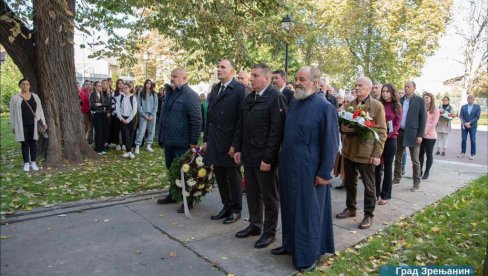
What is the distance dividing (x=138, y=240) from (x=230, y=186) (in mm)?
1420

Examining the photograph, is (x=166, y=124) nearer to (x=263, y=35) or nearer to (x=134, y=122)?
(x=263, y=35)

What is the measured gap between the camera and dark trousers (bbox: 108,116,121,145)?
11.5 meters

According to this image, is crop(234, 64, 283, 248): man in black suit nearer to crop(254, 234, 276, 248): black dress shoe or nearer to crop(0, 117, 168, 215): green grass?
crop(254, 234, 276, 248): black dress shoe

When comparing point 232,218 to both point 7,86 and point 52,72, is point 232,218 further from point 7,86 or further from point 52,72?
point 7,86

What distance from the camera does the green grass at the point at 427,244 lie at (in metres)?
4.20

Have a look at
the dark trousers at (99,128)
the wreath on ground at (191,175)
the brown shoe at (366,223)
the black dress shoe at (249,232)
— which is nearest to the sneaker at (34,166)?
the dark trousers at (99,128)

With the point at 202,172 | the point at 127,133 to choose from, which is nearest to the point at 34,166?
the point at 127,133

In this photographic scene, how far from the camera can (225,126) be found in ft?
16.9

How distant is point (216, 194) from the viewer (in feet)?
22.9

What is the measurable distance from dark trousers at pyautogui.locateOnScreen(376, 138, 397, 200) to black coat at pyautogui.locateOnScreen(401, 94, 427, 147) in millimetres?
1408

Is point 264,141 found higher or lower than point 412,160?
higher

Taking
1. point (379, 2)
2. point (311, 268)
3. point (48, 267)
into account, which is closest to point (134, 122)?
point (48, 267)

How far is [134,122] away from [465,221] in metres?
8.49

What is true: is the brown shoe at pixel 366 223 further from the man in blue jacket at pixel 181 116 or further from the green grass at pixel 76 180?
the green grass at pixel 76 180
